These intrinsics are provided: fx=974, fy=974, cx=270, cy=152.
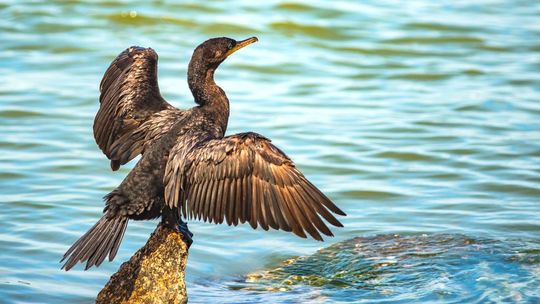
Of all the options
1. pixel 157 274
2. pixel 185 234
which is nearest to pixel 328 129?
pixel 185 234

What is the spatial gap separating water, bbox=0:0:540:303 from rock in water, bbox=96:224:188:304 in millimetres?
1110

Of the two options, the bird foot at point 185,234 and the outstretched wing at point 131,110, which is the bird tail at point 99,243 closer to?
the bird foot at point 185,234

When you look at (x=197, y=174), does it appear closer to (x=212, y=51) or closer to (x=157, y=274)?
(x=157, y=274)

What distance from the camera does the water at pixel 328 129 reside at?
7.62 metres

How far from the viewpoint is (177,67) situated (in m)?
13.4

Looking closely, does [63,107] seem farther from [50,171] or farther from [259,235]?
[259,235]

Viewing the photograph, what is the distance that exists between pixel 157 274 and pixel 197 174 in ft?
2.23

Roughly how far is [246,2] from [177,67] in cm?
380

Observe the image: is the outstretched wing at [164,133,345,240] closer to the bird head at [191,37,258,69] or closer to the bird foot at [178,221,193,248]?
the bird foot at [178,221,193,248]

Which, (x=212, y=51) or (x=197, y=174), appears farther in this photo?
(x=212, y=51)

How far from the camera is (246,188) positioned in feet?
20.0

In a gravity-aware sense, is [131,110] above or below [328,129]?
below

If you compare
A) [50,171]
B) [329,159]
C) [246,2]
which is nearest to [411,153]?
[329,159]

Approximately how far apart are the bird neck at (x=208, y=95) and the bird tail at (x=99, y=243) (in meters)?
0.96
